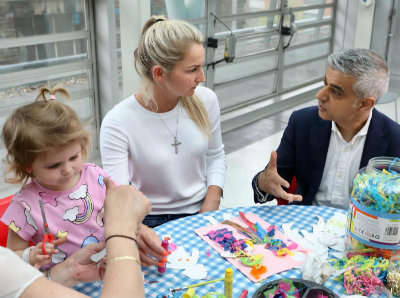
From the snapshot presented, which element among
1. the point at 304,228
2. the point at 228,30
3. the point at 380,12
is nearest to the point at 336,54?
the point at 304,228

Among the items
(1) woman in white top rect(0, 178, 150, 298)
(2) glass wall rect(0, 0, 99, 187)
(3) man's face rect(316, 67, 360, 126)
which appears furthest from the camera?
(2) glass wall rect(0, 0, 99, 187)

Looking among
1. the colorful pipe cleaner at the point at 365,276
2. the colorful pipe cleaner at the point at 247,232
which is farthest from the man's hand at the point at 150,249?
the colorful pipe cleaner at the point at 365,276

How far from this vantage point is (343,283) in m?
1.49

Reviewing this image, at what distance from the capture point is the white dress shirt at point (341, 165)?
2189 mm

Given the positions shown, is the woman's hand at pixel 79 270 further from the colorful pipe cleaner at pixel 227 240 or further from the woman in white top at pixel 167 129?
the woman in white top at pixel 167 129

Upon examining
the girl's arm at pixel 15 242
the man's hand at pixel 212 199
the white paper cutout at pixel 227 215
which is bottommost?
the man's hand at pixel 212 199

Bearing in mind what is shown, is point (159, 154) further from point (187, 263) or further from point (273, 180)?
point (187, 263)

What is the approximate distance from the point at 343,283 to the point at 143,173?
1.11 m

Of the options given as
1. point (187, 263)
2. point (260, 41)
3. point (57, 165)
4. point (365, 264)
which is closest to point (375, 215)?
point (365, 264)

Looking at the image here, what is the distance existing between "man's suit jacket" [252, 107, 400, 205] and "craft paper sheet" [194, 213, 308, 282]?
13.5 inches

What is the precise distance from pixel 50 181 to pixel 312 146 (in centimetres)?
127

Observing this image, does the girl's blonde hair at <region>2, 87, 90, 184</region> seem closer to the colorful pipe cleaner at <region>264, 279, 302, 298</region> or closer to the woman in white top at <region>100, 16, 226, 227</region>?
the woman in white top at <region>100, 16, 226, 227</region>

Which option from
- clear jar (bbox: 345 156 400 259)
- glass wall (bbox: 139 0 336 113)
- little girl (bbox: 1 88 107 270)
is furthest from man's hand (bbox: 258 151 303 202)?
glass wall (bbox: 139 0 336 113)

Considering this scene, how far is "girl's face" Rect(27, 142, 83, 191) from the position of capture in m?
1.56
